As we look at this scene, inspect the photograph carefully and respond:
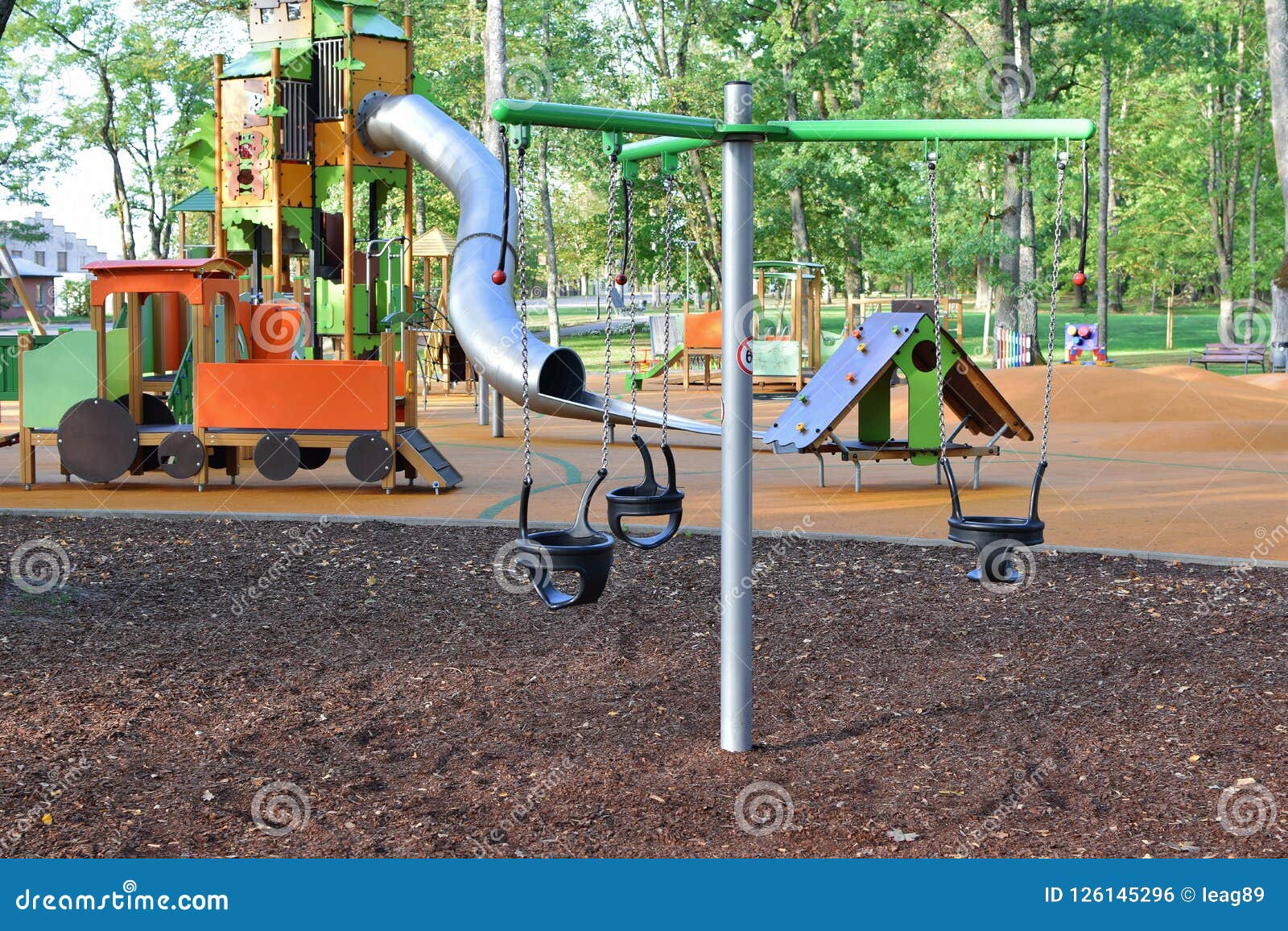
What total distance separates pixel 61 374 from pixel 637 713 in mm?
8722

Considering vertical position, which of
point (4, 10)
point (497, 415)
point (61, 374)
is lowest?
point (497, 415)

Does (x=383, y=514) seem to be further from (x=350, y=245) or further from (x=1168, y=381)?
(x=1168, y=381)

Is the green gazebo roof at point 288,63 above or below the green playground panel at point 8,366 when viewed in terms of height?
above

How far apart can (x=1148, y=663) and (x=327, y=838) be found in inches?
145

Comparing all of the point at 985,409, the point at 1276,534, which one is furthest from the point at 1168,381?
the point at 1276,534

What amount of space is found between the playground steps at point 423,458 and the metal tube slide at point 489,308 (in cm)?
196

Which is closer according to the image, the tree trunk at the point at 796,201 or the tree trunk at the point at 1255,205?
the tree trunk at the point at 796,201

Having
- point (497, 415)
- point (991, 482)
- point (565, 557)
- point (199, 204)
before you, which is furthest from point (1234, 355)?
point (565, 557)

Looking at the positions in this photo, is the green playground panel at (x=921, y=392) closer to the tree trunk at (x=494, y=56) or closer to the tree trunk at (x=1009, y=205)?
the tree trunk at (x=494, y=56)

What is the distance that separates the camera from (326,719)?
5.33 meters

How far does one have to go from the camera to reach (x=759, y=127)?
15.1 ft

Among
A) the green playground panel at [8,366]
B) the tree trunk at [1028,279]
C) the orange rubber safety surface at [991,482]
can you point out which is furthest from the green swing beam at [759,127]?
the tree trunk at [1028,279]

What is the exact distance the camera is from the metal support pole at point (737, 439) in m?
4.71

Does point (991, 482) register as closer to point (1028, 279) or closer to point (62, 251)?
point (1028, 279)
